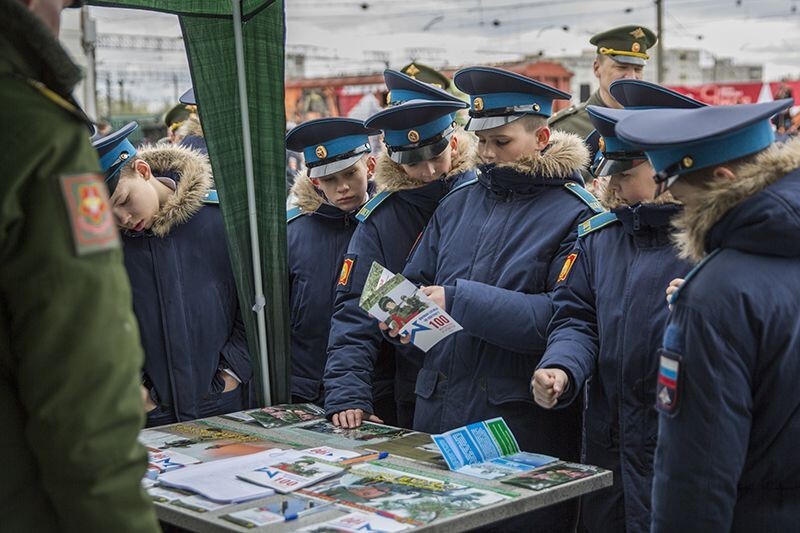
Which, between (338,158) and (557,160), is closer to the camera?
(557,160)

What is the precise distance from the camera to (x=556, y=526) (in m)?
3.49

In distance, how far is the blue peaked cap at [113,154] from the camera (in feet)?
13.0

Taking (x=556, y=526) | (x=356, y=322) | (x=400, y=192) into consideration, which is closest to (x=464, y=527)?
(x=556, y=526)

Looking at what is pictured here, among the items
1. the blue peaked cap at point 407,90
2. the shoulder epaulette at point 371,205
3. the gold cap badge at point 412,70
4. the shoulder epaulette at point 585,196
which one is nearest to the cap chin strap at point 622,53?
the gold cap badge at point 412,70

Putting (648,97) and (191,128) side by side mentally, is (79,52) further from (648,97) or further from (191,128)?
(648,97)

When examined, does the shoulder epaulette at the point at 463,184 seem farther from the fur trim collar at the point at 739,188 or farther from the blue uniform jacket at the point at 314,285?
the fur trim collar at the point at 739,188

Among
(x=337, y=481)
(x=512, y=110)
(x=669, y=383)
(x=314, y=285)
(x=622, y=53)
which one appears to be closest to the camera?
(x=669, y=383)

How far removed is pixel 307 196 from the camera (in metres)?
4.64

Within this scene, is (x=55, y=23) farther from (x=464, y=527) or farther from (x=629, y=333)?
(x=629, y=333)

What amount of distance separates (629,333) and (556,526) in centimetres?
69

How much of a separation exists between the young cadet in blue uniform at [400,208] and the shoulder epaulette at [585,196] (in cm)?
39

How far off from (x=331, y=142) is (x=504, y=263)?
1.14 metres

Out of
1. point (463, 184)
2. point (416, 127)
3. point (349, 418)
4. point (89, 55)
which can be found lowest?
point (349, 418)

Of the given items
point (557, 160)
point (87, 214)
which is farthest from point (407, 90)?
point (87, 214)
